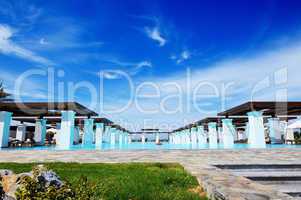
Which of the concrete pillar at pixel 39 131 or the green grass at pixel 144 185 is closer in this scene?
the green grass at pixel 144 185

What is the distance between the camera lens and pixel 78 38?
13641 millimetres

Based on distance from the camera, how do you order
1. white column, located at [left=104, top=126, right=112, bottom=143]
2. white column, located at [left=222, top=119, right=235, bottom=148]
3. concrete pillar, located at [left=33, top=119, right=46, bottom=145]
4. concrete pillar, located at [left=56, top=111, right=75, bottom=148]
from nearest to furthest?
concrete pillar, located at [left=56, top=111, right=75, bottom=148] < white column, located at [left=222, top=119, right=235, bottom=148] < concrete pillar, located at [left=33, top=119, right=46, bottom=145] < white column, located at [left=104, top=126, right=112, bottom=143]

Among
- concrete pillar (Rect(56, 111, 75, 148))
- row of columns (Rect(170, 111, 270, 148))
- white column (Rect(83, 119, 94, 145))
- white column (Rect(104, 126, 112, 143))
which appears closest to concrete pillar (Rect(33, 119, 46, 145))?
white column (Rect(83, 119, 94, 145))

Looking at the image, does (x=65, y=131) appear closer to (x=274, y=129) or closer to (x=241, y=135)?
(x=274, y=129)

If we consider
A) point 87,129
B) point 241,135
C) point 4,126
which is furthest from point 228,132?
point 241,135

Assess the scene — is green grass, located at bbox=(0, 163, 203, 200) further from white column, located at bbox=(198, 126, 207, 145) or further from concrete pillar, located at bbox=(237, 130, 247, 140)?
concrete pillar, located at bbox=(237, 130, 247, 140)

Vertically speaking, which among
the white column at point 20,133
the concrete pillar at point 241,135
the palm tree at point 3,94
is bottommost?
the concrete pillar at point 241,135

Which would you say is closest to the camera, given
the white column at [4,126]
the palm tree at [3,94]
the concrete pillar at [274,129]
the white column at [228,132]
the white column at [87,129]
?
the white column at [4,126]

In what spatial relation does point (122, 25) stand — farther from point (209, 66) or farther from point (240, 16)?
point (209, 66)

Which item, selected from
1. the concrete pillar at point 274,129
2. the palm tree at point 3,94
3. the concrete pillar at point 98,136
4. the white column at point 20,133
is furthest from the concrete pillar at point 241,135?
the palm tree at point 3,94

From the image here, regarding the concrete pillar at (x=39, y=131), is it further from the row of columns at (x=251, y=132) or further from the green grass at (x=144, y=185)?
the green grass at (x=144, y=185)

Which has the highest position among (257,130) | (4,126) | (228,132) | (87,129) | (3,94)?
(3,94)

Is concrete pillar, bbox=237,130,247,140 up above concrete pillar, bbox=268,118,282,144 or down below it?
below

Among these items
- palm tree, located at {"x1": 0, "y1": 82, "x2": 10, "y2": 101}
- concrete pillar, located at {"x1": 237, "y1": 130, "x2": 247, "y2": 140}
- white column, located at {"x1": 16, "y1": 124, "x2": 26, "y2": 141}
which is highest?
palm tree, located at {"x1": 0, "y1": 82, "x2": 10, "y2": 101}
